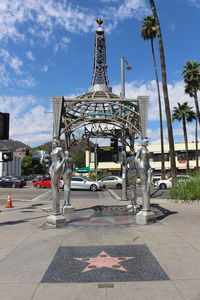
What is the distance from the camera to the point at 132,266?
14.1ft

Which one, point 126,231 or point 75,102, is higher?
point 75,102

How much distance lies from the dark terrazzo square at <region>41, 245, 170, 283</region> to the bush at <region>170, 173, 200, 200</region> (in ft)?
29.0

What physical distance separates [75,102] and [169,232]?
5.99 meters

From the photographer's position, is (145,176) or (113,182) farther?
(113,182)

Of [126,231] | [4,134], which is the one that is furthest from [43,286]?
[4,134]

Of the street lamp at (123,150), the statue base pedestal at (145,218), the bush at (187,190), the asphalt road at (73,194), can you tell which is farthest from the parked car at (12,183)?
the statue base pedestal at (145,218)

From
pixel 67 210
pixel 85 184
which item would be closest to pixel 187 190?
pixel 67 210

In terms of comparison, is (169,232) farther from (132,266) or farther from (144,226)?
(132,266)

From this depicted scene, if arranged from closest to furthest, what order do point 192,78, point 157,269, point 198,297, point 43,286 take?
point 198,297, point 43,286, point 157,269, point 192,78

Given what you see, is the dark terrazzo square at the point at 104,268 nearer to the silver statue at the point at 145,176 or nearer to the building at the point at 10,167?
the silver statue at the point at 145,176

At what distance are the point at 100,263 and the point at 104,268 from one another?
0.78 ft

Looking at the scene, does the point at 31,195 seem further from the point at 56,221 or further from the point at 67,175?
the point at 56,221

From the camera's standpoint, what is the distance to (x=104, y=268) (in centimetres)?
421

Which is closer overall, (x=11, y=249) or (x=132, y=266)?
(x=132, y=266)
